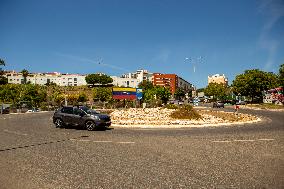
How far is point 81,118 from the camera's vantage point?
19000 mm

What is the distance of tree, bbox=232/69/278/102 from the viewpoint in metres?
84.1

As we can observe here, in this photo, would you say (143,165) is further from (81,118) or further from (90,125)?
(81,118)

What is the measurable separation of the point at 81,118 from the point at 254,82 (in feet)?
249

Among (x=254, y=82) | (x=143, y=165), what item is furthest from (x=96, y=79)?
(x=143, y=165)

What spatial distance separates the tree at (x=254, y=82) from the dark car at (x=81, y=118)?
7519 cm

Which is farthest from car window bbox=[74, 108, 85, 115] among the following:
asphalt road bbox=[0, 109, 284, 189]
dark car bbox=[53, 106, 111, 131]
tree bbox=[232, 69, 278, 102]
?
tree bbox=[232, 69, 278, 102]

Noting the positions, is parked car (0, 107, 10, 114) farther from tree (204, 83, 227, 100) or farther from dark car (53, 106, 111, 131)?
tree (204, 83, 227, 100)

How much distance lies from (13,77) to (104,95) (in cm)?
10130

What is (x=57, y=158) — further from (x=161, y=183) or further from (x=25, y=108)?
(x=25, y=108)

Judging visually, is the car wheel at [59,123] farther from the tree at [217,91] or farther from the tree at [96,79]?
the tree at [96,79]

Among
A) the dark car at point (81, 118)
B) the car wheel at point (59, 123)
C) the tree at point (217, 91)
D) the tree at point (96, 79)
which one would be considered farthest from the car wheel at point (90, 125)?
the tree at point (96, 79)

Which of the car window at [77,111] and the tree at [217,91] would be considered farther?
the tree at [217,91]

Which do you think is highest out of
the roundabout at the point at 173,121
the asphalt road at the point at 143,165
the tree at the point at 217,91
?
the tree at the point at 217,91

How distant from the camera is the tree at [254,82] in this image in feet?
276
